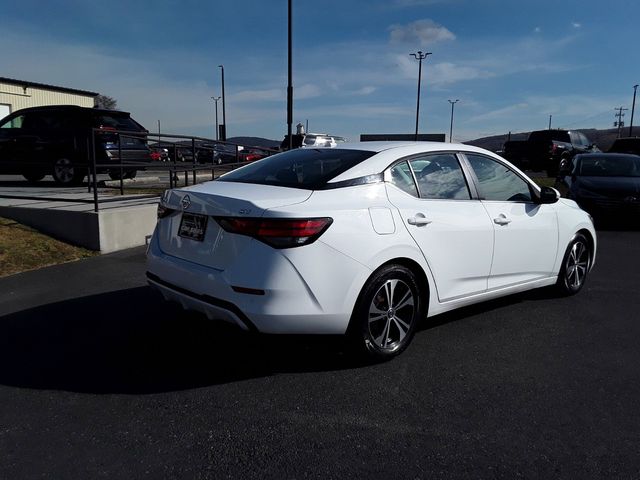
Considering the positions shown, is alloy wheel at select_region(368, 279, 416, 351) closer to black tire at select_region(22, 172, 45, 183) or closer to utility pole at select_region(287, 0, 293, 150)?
black tire at select_region(22, 172, 45, 183)

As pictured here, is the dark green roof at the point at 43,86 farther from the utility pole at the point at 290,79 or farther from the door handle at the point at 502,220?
the door handle at the point at 502,220

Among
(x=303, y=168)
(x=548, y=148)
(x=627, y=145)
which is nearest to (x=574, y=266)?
(x=303, y=168)

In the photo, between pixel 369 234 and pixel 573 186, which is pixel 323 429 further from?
pixel 573 186

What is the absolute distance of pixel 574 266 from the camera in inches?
214

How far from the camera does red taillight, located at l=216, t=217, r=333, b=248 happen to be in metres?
3.09

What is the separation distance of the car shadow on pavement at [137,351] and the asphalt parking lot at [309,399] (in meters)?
0.02

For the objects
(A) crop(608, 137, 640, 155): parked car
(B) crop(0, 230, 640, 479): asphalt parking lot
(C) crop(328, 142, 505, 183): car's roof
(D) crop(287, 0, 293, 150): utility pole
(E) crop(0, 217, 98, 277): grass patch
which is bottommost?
(B) crop(0, 230, 640, 479): asphalt parking lot

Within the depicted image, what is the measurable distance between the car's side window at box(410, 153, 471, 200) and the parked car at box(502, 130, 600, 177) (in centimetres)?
1806

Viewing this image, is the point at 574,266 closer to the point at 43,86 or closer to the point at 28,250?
the point at 28,250

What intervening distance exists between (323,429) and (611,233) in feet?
29.2

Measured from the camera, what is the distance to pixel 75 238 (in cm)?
708

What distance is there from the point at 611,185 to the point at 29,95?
34711mm

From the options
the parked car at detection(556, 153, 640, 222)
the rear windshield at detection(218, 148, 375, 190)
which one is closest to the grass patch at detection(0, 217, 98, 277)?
the rear windshield at detection(218, 148, 375, 190)

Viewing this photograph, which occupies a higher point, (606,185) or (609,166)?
(609,166)
